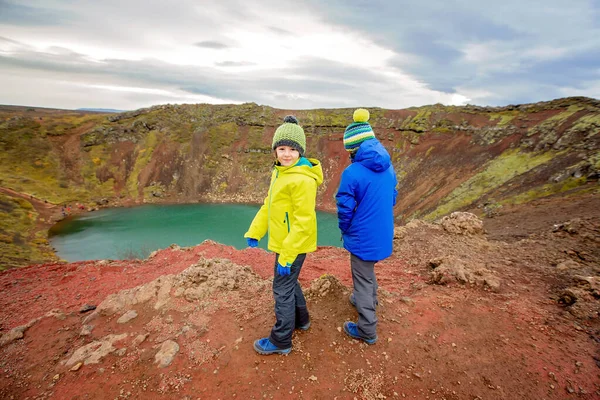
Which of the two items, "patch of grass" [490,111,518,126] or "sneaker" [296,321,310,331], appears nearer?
"sneaker" [296,321,310,331]

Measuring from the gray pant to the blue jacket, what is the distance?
168mm

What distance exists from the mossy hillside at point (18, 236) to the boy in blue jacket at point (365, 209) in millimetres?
20063

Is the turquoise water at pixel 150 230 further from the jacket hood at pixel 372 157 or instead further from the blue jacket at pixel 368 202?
the jacket hood at pixel 372 157

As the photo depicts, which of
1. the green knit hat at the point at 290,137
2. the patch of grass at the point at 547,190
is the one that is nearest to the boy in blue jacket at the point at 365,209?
the green knit hat at the point at 290,137

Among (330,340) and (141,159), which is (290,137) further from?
(141,159)

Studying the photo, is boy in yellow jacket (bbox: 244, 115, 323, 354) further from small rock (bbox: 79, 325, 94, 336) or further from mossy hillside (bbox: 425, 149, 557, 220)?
mossy hillside (bbox: 425, 149, 557, 220)

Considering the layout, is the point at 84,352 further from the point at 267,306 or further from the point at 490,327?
the point at 490,327

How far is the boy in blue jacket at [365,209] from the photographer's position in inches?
126

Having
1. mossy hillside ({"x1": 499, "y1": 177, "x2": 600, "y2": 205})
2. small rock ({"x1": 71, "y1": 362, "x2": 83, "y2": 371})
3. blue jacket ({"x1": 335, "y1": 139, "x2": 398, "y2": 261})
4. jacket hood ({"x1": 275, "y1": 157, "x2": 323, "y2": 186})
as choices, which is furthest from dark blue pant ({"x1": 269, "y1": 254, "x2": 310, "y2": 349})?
mossy hillside ({"x1": 499, "y1": 177, "x2": 600, "y2": 205})

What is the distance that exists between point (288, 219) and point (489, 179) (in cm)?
2490

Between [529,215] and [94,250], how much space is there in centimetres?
2957

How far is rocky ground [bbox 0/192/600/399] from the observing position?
3.06 metres

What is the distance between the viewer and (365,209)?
3.25 m

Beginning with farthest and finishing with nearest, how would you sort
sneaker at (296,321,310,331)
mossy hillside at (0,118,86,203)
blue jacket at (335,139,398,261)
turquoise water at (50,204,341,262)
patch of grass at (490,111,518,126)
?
mossy hillside at (0,118,86,203) < patch of grass at (490,111,518,126) < turquoise water at (50,204,341,262) < sneaker at (296,321,310,331) < blue jacket at (335,139,398,261)
